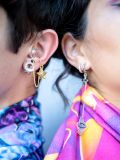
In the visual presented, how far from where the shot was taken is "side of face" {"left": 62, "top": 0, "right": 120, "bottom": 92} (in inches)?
37.2

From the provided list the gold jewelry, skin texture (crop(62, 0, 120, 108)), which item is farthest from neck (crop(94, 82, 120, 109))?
the gold jewelry

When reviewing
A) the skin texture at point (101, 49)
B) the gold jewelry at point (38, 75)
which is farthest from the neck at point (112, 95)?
the gold jewelry at point (38, 75)

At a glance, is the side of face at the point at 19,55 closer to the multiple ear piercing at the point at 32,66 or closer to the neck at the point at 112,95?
the multiple ear piercing at the point at 32,66

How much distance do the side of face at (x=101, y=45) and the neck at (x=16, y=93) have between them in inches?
6.4

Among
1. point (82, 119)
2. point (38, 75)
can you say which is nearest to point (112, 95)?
point (82, 119)

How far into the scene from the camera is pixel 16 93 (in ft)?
3.49

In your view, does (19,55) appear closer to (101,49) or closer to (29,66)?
(29,66)

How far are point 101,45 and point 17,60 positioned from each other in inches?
9.9

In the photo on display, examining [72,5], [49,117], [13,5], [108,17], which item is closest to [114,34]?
[108,17]

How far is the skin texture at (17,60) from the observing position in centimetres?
93

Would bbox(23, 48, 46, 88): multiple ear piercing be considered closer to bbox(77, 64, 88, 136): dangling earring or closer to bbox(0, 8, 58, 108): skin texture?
bbox(0, 8, 58, 108): skin texture

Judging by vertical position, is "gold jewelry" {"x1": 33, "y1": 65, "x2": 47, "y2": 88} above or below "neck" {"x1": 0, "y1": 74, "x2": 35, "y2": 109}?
above

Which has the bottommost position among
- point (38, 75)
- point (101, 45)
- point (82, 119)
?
point (82, 119)

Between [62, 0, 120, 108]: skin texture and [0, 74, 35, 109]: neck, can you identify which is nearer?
[62, 0, 120, 108]: skin texture
